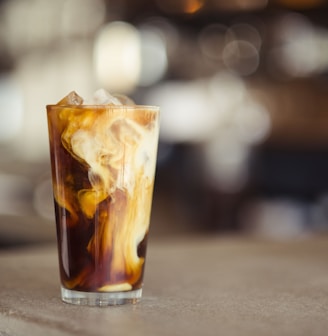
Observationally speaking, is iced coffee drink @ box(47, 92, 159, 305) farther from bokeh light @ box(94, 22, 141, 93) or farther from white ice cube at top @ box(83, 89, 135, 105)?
bokeh light @ box(94, 22, 141, 93)

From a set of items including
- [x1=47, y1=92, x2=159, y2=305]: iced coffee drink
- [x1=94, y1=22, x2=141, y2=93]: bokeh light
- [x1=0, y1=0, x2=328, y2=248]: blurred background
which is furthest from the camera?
[x1=94, y1=22, x2=141, y2=93]: bokeh light

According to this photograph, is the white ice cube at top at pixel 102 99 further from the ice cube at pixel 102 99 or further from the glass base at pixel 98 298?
the glass base at pixel 98 298

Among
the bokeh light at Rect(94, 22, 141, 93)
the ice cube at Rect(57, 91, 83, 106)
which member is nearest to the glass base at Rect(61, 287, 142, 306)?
the ice cube at Rect(57, 91, 83, 106)

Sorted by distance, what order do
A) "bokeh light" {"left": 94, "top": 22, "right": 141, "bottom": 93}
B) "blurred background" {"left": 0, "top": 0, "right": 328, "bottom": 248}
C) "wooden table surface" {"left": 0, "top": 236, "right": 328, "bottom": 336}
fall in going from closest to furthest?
"wooden table surface" {"left": 0, "top": 236, "right": 328, "bottom": 336}, "blurred background" {"left": 0, "top": 0, "right": 328, "bottom": 248}, "bokeh light" {"left": 94, "top": 22, "right": 141, "bottom": 93}

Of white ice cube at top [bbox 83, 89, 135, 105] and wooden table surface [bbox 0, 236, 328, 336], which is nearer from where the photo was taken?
wooden table surface [bbox 0, 236, 328, 336]

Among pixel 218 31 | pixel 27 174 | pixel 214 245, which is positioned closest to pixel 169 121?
pixel 218 31

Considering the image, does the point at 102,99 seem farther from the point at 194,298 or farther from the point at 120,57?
the point at 120,57

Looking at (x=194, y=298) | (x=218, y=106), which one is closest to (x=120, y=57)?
(x=218, y=106)

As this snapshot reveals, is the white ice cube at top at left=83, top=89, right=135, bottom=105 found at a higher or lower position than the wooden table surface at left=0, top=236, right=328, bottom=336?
higher
